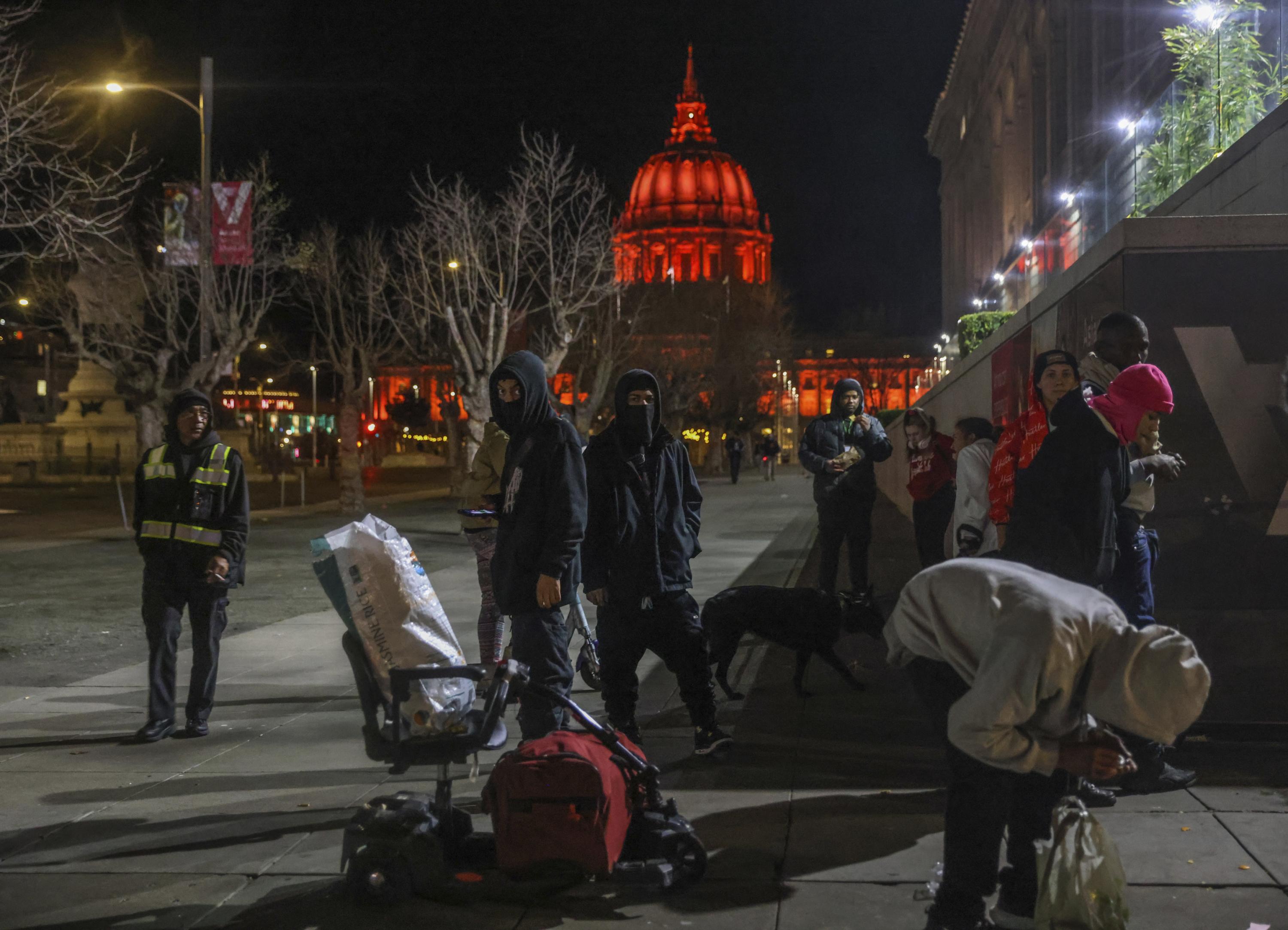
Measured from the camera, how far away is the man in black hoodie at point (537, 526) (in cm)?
536

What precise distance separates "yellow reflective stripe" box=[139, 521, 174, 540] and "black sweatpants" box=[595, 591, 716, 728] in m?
2.52

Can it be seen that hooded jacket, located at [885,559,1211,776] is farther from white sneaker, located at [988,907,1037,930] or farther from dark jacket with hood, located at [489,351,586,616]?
dark jacket with hood, located at [489,351,586,616]

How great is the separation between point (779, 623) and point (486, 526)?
6.66 ft

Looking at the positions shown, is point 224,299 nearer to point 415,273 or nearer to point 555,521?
point 415,273

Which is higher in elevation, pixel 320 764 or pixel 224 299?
pixel 224 299

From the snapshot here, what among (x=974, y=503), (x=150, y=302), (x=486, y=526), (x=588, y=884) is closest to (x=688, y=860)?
(x=588, y=884)

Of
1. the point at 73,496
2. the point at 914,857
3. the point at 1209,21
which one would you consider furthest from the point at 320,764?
the point at 73,496

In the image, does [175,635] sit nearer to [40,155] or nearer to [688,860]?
[688,860]

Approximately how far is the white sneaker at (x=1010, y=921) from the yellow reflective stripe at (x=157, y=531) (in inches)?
191

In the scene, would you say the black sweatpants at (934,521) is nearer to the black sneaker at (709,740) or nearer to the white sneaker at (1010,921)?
the black sneaker at (709,740)

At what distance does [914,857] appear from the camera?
4.73m

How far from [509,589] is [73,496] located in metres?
34.4

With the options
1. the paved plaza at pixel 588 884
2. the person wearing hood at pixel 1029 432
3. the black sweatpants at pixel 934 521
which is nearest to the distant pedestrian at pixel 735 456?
the black sweatpants at pixel 934 521

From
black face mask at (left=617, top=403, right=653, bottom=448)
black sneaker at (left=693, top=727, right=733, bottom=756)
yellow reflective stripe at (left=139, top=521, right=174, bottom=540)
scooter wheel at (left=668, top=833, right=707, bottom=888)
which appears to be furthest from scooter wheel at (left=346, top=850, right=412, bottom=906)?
yellow reflective stripe at (left=139, top=521, right=174, bottom=540)
